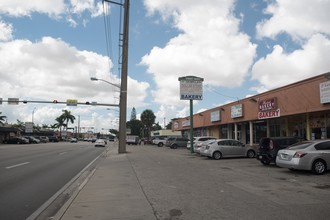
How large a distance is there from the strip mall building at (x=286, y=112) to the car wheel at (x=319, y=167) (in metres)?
6.66

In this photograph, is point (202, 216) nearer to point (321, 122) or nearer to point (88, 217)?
point (88, 217)

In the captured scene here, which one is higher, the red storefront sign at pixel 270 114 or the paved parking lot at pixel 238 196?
the red storefront sign at pixel 270 114

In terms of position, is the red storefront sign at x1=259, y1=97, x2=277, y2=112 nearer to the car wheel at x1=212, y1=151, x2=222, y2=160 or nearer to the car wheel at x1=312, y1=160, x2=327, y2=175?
the car wheel at x1=212, y1=151, x2=222, y2=160

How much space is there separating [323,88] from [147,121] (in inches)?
4660

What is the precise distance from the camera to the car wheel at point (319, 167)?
14.6 metres

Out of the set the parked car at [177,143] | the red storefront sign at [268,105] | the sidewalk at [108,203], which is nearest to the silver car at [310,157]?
the sidewalk at [108,203]

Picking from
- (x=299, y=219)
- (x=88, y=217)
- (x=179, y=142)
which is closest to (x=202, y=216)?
(x=299, y=219)

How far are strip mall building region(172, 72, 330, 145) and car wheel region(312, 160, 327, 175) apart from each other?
6661 millimetres

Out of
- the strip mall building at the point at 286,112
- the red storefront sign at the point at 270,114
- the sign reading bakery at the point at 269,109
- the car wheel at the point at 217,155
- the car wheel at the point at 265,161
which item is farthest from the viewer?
the sign reading bakery at the point at 269,109

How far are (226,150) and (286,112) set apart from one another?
5.31m

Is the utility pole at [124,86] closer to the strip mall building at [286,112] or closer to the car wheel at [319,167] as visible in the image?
the strip mall building at [286,112]

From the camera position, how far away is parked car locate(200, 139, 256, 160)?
2473cm

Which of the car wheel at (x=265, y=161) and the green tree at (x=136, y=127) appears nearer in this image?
the car wheel at (x=265, y=161)

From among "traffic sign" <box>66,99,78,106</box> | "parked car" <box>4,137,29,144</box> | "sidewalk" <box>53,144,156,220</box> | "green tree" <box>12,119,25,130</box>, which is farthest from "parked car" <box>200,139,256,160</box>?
"green tree" <box>12,119,25,130</box>
